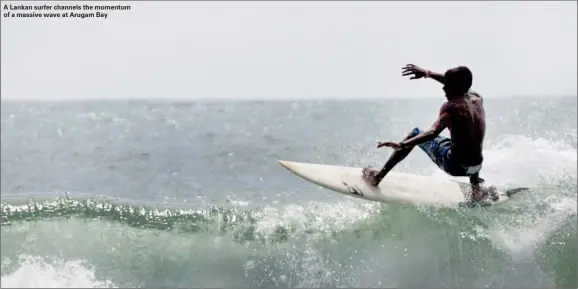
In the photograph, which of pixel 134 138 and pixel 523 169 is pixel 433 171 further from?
pixel 134 138

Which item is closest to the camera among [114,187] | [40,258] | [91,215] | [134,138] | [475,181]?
[40,258]

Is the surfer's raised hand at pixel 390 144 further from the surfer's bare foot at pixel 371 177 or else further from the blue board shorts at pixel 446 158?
the surfer's bare foot at pixel 371 177

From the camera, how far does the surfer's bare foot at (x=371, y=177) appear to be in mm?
7215

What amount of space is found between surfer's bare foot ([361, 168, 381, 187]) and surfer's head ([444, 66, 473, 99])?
58.1 inches

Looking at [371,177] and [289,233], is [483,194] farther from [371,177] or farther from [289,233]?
[289,233]

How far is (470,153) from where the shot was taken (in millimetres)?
6566

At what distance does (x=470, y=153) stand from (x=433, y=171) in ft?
11.0

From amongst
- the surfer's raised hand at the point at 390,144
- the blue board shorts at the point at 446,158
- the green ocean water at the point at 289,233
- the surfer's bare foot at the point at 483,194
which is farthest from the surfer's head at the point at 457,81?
the green ocean water at the point at 289,233

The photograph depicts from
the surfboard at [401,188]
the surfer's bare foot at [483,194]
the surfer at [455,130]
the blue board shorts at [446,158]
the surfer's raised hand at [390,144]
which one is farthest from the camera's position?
the surfboard at [401,188]

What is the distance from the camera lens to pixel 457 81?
620cm

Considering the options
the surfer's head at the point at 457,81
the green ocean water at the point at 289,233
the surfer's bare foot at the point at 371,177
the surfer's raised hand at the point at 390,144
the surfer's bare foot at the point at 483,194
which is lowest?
the green ocean water at the point at 289,233

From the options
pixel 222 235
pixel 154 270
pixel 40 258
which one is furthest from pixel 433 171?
pixel 40 258

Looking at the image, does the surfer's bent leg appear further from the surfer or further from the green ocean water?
the green ocean water

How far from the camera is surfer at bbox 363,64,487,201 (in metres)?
6.18
